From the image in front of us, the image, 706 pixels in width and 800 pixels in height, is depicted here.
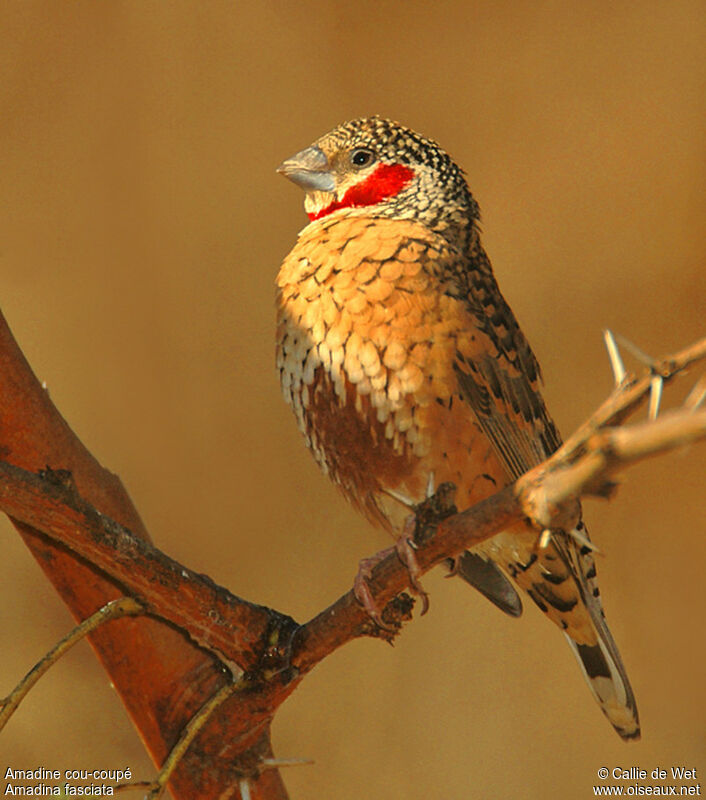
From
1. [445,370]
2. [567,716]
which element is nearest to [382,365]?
[445,370]

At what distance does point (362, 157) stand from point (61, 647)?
162cm

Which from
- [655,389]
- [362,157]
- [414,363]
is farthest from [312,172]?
[655,389]

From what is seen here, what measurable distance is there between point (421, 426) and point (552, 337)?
2.27 metres

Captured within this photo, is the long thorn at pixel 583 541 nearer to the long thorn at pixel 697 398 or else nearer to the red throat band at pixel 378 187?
the long thorn at pixel 697 398

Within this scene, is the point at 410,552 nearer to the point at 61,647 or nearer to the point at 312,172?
the point at 61,647

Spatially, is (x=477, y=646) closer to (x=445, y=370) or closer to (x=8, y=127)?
(x=445, y=370)

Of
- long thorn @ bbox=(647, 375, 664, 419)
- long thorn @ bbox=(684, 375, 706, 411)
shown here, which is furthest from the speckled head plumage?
long thorn @ bbox=(684, 375, 706, 411)

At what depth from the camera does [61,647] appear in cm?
160

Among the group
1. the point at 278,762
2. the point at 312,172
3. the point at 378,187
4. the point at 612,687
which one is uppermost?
the point at 312,172

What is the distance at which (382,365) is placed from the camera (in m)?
2.18

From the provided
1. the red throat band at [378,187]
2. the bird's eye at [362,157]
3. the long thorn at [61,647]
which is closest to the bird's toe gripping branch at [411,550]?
the long thorn at [61,647]

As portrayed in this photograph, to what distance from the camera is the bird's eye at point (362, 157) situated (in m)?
2.68

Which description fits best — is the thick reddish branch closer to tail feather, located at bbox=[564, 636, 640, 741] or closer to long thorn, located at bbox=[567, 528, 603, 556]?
long thorn, located at bbox=[567, 528, 603, 556]

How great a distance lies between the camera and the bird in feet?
7.26
